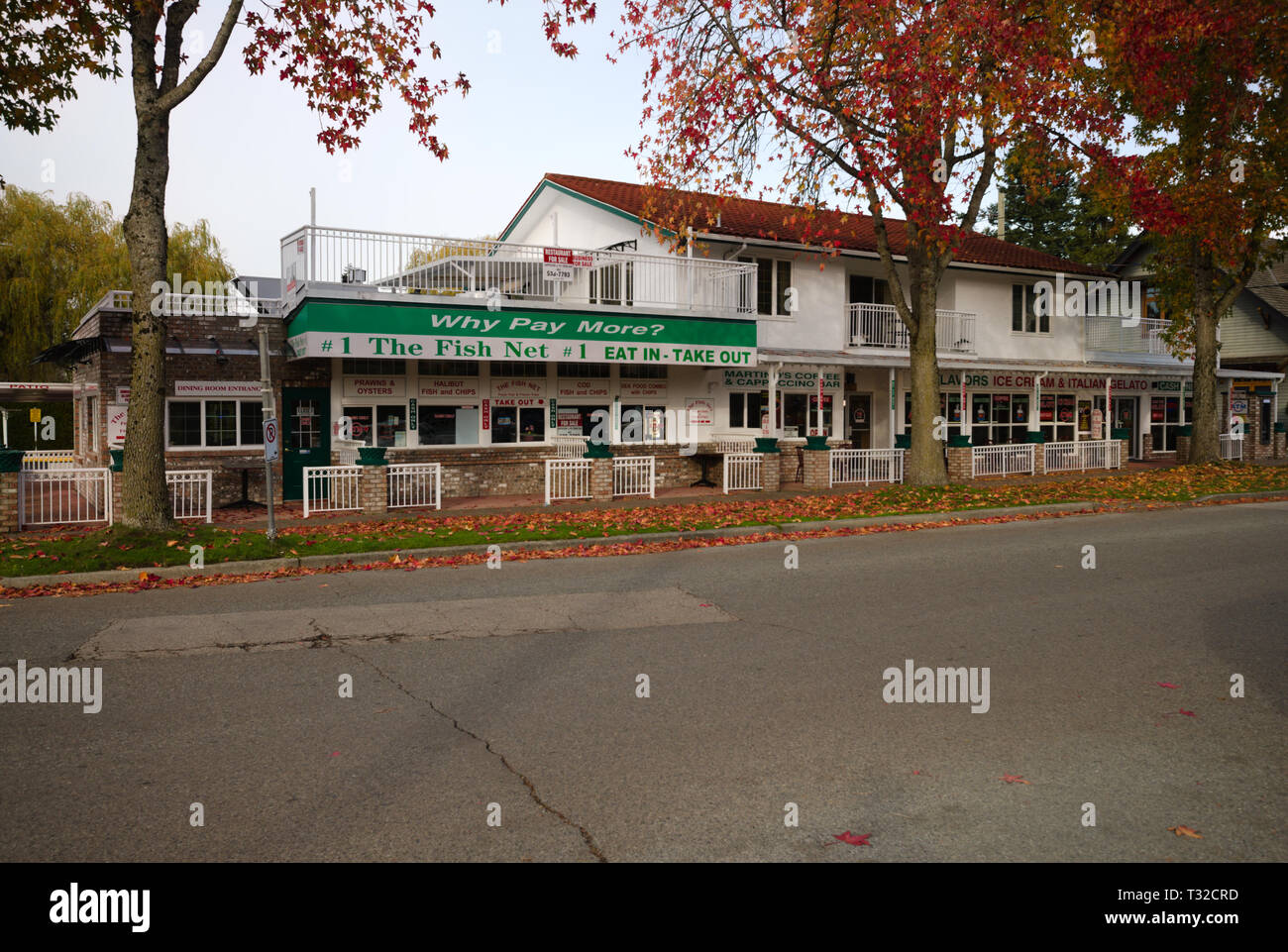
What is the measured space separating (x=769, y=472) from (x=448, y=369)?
7285 millimetres

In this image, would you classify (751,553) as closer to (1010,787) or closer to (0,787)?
(1010,787)

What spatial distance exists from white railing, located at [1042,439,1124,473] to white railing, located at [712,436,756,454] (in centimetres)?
846

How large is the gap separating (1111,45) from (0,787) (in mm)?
22339

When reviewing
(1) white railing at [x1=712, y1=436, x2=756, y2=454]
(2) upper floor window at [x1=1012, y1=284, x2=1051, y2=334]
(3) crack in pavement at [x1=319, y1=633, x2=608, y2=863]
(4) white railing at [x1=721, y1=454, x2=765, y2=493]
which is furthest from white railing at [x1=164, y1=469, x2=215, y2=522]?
(2) upper floor window at [x1=1012, y1=284, x2=1051, y2=334]

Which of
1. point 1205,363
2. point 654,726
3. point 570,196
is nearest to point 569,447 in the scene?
point 570,196

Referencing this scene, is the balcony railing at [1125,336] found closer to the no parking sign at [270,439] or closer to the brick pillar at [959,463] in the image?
the brick pillar at [959,463]

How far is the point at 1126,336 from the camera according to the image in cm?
3072

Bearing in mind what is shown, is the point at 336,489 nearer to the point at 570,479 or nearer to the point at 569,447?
the point at 570,479

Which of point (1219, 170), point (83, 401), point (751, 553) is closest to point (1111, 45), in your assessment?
point (1219, 170)

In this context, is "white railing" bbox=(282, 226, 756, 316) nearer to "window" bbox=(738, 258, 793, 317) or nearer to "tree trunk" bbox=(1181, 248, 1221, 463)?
"window" bbox=(738, 258, 793, 317)

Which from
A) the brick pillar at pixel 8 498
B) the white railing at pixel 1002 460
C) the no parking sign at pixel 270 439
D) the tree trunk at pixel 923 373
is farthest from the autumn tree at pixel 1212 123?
the brick pillar at pixel 8 498

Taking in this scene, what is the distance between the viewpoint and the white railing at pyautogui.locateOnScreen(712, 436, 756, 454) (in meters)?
22.1

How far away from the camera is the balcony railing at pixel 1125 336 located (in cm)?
2994

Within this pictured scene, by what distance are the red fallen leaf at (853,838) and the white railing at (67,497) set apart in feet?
46.9
